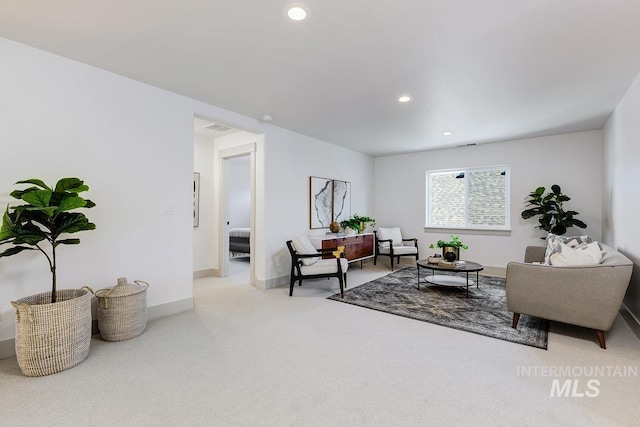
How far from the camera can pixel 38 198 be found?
223 centimetres

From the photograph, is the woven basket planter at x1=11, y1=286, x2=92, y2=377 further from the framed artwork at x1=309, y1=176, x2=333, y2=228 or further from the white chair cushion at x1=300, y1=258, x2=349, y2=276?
the framed artwork at x1=309, y1=176, x2=333, y2=228

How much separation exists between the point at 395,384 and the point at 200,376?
1.42m

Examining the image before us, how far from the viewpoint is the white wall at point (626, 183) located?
315cm

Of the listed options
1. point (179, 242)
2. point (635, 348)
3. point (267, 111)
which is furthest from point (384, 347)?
point (267, 111)

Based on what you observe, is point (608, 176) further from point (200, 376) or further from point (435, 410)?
point (200, 376)

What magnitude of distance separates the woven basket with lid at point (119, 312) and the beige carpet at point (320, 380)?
3.9 inches

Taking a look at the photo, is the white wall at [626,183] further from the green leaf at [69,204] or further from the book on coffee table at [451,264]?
the green leaf at [69,204]

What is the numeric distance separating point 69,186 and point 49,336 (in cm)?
114

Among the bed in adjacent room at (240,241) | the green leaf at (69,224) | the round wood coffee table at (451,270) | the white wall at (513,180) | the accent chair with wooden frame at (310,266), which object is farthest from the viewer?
the bed in adjacent room at (240,241)

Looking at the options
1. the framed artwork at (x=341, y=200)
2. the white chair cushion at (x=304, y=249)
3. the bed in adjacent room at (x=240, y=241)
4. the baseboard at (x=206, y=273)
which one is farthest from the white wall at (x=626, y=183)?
the bed in adjacent room at (x=240, y=241)

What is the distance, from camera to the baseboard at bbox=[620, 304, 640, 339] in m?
3.01

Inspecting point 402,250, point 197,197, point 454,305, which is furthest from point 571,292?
point 197,197

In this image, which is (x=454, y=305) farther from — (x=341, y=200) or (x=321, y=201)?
(x=341, y=200)

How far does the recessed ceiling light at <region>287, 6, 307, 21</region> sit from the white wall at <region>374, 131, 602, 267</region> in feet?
17.3
